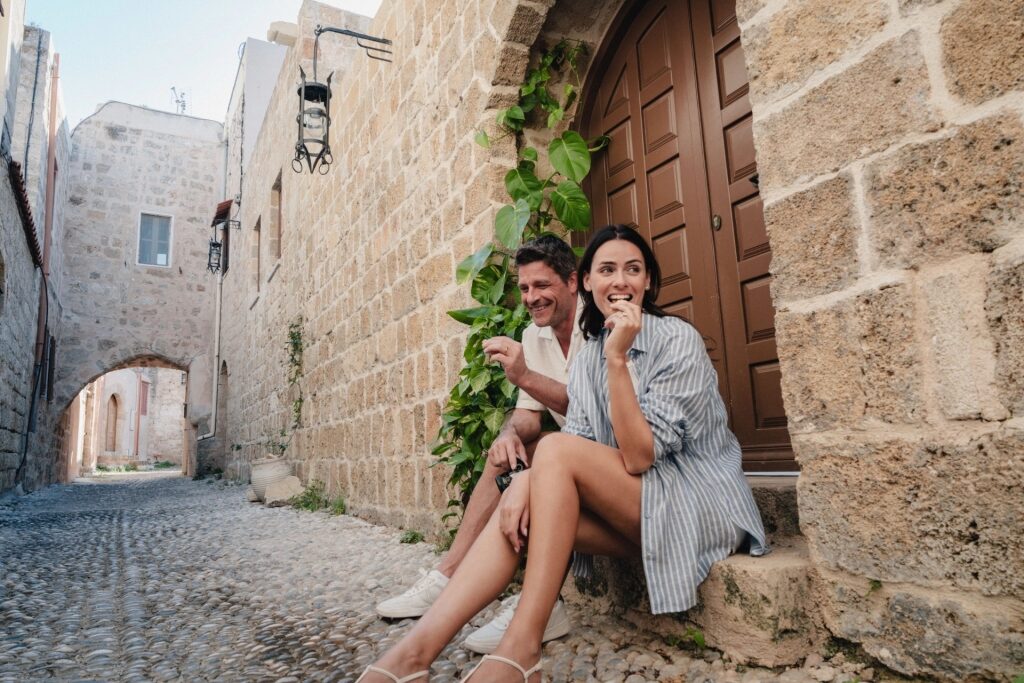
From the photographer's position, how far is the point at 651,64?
8.78ft

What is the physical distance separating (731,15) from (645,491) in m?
1.71

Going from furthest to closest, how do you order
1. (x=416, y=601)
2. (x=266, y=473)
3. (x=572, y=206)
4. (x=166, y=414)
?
(x=166, y=414) < (x=266, y=473) < (x=572, y=206) < (x=416, y=601)

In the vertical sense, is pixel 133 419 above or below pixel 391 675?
above

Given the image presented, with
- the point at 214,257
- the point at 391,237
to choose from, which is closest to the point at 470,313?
the point at 391,237

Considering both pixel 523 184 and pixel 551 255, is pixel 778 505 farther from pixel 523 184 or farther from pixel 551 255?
pixel 523 184

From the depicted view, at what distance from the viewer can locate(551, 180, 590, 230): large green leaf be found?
8.76 ft

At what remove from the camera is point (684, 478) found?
5.19ft

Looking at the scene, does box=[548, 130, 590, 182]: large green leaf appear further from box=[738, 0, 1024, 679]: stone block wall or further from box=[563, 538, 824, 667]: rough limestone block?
box=[563, 538, 824, 667]: rough limestone block

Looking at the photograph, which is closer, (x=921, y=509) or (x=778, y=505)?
(x=921, y=509)

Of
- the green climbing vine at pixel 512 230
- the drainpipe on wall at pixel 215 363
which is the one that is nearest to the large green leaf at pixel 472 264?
the green climbing vine at pixel 512 230

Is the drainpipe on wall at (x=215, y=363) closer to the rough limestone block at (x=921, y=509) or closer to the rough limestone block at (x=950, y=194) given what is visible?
the rough limestone block at (x=921, y=509)

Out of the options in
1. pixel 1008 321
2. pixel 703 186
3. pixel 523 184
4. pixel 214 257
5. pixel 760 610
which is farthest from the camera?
pixel 214 257

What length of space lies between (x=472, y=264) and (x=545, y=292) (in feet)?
2.58

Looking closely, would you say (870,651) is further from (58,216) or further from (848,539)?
(58,216)
